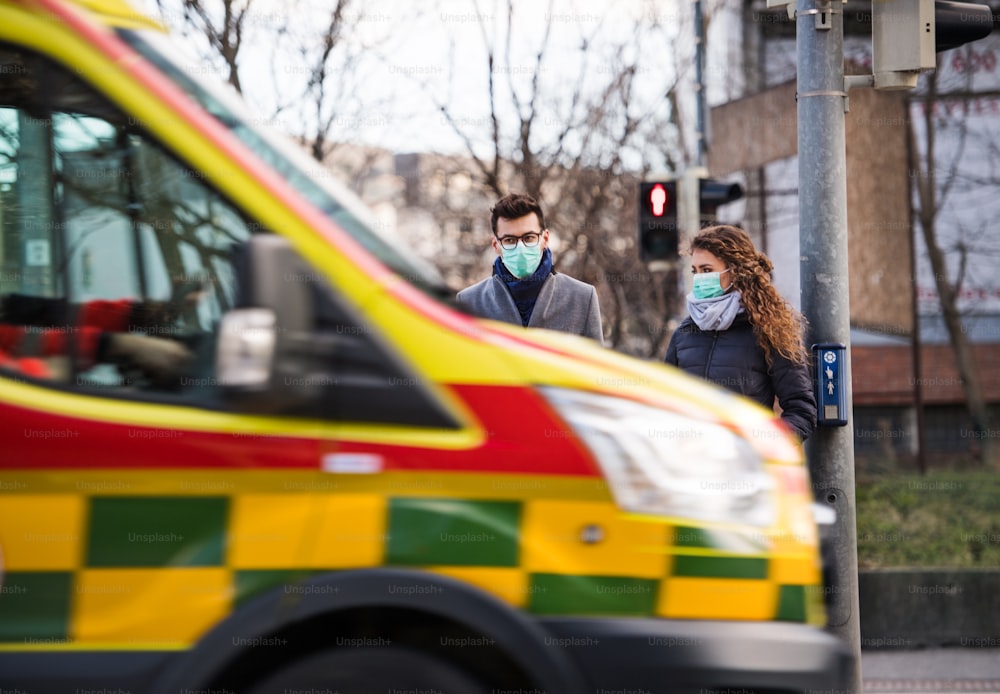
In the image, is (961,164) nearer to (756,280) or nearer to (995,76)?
(995,76)

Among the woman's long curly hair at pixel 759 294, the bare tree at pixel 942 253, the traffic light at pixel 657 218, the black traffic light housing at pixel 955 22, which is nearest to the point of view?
the woman's long curly hair at pixel 759 294

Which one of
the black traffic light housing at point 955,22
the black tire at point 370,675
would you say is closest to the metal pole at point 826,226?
the black traffic light housing at point 955,22

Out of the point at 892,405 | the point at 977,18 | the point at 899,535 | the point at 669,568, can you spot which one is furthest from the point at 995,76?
the point at 669,568

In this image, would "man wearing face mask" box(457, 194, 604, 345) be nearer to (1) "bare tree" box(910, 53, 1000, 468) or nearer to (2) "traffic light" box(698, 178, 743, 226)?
(2) "traffic light" box(698, 178, 743, 226)

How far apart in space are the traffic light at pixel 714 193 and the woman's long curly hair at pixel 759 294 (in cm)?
424

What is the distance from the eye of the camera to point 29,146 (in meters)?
2.87

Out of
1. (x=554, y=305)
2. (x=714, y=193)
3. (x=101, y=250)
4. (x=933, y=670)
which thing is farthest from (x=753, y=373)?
(x=714, y=193)

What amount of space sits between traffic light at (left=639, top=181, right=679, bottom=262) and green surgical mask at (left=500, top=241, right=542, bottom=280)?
13.3 feet

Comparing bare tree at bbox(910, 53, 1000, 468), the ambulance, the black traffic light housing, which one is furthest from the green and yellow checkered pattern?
bare tree at bbox(910, 53, 1000, 468)

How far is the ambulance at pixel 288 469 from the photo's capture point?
268 centimetres

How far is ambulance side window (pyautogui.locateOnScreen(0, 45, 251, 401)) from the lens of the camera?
111 inches

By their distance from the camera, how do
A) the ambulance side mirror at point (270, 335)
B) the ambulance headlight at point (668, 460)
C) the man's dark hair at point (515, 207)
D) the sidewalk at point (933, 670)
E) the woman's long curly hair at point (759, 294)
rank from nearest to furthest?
the ambulance side mirror at point (270, 335)
the ambulance headlight at point (668, 460)
the woman's long curly hair at point (759, 294)
the man's dark hair at point (515, 207)
the sidewalk at point (933, 670)

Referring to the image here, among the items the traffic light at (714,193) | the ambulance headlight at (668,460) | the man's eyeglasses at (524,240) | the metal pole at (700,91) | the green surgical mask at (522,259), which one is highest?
the metal pole at (700,91)

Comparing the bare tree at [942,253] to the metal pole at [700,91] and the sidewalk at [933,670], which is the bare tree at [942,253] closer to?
the metal pole at [700,91]
